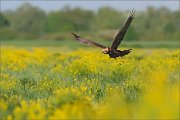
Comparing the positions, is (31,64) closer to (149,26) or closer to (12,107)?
(12,107)

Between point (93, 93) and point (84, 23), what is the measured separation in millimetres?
82060

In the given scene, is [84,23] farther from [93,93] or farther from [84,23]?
[93,93]

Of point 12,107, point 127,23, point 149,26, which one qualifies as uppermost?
point 149,26

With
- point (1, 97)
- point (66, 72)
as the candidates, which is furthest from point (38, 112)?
point (66, 72)

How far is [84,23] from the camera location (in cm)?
9025

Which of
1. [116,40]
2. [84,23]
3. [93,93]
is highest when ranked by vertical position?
[84,23]

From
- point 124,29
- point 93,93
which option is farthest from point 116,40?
point 93,93

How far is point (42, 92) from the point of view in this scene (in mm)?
8836

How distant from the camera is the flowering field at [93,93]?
4.32m

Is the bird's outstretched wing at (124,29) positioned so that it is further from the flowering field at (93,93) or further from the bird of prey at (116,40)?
the flowering field at (93,93)

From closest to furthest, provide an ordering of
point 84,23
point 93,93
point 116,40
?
point 116,40, point 93,93, point 84,23

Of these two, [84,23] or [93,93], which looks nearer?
[93,93]

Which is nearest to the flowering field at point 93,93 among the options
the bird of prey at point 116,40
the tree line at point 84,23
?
the bird of prey at point 116,40

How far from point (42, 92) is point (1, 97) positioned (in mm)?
1936
